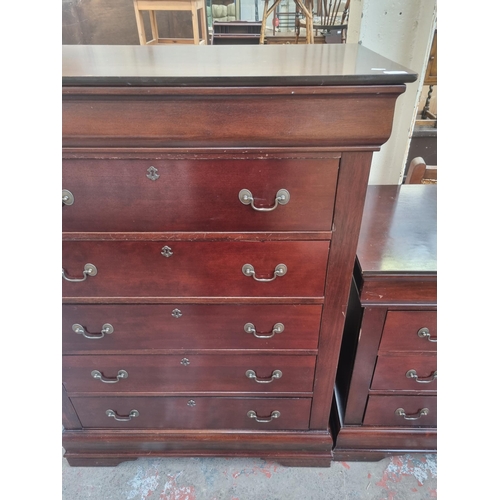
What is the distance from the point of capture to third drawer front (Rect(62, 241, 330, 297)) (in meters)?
0.76

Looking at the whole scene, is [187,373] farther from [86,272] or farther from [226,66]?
[226,66]

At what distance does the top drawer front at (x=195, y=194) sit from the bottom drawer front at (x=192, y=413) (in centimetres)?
54

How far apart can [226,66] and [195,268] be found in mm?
410

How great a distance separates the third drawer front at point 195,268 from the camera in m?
0.76

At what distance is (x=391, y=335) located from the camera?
3.00 ft

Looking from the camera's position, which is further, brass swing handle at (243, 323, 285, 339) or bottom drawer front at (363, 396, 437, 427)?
bottom drawer front at (363, 396, 437, 427)

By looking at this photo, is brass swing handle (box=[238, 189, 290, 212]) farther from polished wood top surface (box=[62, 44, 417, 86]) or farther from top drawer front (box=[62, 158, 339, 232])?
polished wood top surface (box=[62, 44, 417, 86])

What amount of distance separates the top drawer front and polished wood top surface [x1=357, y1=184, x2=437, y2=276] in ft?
0.70

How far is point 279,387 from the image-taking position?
0.98m

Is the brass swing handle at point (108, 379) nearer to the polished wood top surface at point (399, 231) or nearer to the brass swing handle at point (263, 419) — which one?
the brass swing handle at point (263, 419)

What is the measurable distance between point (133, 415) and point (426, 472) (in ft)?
3.01

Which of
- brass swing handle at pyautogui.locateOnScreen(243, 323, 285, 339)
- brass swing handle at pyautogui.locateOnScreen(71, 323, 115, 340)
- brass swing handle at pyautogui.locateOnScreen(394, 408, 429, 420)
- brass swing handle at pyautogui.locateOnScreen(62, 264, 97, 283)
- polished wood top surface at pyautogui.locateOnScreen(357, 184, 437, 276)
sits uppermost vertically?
polished wood top surface at pyautogui.locateOnScreen(357, 184, 437, 276)

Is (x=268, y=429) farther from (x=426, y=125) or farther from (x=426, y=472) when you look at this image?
(x=426, y=125)

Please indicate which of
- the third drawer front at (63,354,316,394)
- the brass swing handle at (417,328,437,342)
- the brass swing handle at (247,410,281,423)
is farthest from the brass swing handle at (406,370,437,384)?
the brass swing handle at (247,410,281,423)
